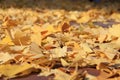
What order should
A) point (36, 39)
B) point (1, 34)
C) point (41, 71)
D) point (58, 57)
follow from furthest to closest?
point (1, 34), point (36, 39), point (58, 57), point (41, 71)

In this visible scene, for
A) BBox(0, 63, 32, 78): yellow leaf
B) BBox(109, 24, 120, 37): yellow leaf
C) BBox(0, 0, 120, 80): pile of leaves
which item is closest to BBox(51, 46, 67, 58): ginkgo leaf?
BBox(0, 0, 120, 80): pile of leaves

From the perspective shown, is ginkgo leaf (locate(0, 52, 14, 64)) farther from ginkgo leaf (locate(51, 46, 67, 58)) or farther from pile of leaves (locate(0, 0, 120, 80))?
ginkgo leaf (locate(51, 46, 67, 58))

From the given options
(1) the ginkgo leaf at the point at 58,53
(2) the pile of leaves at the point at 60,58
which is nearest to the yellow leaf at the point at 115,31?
(2) the pile of leaves at the point at 60,58

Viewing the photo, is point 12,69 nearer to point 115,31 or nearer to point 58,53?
point 58,53

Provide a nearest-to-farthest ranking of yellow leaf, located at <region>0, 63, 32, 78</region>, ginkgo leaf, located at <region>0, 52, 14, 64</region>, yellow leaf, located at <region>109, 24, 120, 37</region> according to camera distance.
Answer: yellow leaf, located at <region>0, 63, 32, 78</region>, ginkgo leaf, located at <region>0, 52, 14, 64</region>, yellow leaf, located at <region>109, 24, 120, 37</region>

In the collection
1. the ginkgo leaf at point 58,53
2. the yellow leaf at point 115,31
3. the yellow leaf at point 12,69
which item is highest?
the yellow leaf at point 115,31

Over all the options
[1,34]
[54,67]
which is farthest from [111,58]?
[1,34]

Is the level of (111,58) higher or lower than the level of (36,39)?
lower

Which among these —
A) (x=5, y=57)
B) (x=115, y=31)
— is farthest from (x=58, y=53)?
(x=115, y=31)

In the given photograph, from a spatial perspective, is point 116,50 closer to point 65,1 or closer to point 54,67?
point 54,67

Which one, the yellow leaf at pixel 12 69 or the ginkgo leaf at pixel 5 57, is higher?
the ginkgo leaf at pixel 5 57

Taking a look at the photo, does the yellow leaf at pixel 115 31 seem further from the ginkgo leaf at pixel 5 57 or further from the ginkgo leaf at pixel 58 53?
the ginkgo leaf at pixel 5 57
